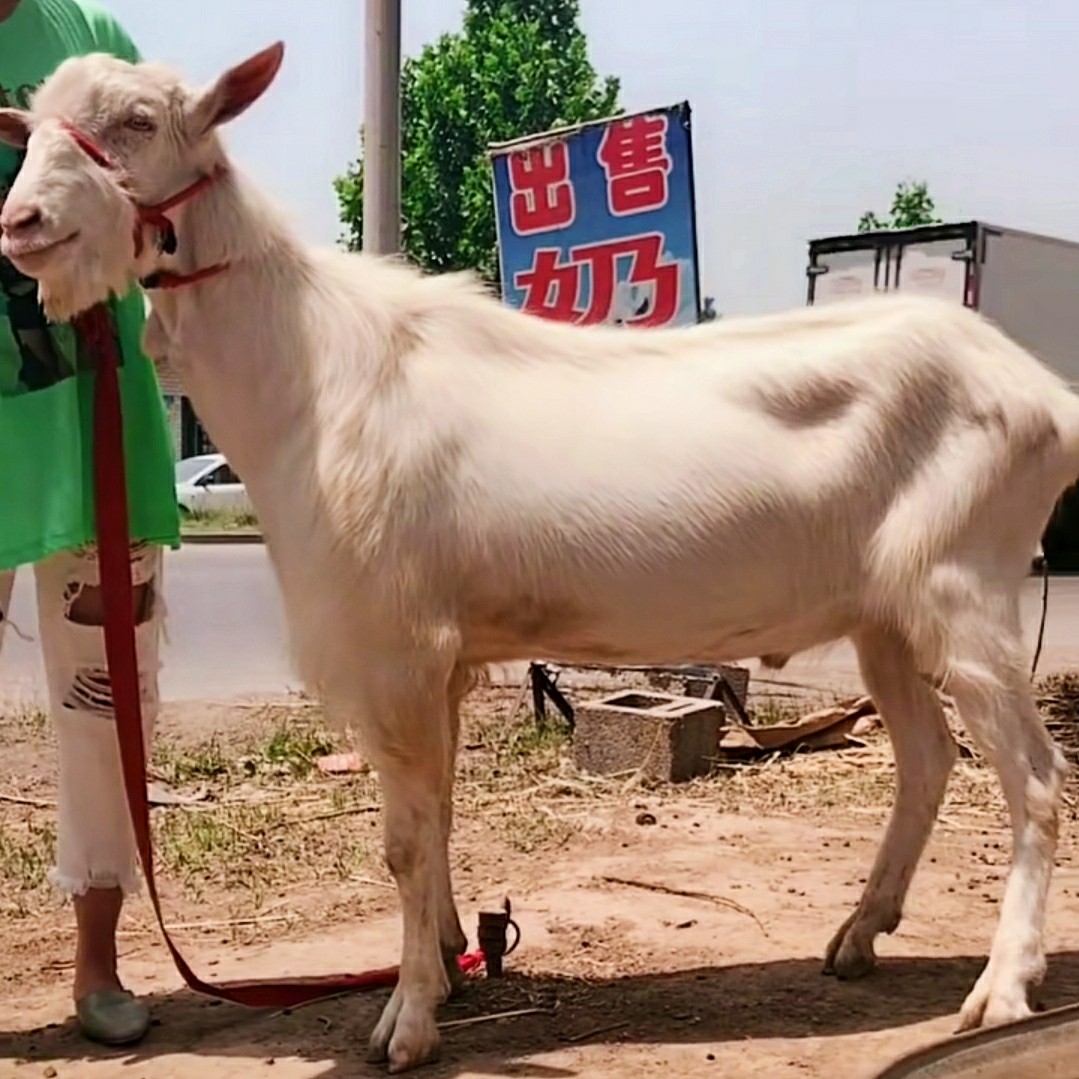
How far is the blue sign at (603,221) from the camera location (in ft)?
22.9

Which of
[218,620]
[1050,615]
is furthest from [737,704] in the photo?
[1050,615]

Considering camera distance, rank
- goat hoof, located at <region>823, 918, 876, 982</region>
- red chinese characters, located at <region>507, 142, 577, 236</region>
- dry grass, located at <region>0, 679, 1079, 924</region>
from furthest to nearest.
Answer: red chinese characters, located at <region>507, 142, 577, 236</region>
dry grass, located at <region>0, 679, 1079, 924</region>
goat hoof, located at <region>823, 918, 876, 982</region>

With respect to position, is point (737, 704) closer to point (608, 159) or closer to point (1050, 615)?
point (608, 159)

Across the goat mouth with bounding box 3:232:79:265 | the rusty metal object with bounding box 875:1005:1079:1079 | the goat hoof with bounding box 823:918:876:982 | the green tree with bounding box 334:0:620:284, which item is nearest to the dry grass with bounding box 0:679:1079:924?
the goat hoof with bounding box 823:918:876:982

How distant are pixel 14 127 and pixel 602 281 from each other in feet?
14.3

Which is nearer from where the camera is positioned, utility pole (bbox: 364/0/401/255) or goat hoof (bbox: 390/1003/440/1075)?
goat hoof (bbox: 390/1003/440/1075)

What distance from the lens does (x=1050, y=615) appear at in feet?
42.9

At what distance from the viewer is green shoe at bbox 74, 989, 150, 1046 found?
11.2ft

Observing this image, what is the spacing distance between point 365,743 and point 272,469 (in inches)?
23.7

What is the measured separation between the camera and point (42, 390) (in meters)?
3.42

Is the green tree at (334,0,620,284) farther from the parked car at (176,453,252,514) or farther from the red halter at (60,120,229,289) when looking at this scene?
the red halter at (60,120,229,289)

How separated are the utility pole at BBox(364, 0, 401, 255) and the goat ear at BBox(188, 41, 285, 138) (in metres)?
3.74

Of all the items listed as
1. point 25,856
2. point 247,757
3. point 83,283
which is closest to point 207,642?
point 247,757

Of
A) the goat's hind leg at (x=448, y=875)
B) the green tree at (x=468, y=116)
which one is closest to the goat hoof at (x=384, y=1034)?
the goat's hind leg at (x=448, y=875)
